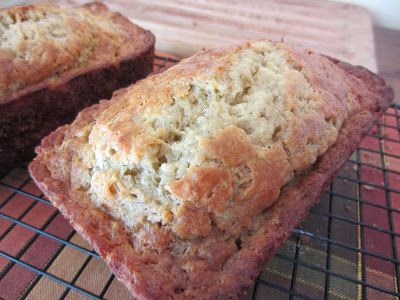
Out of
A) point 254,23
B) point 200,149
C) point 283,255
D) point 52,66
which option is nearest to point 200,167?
point 200,149

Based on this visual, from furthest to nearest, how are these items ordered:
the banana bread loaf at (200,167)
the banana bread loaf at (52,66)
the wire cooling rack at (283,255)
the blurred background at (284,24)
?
1. the blurred background at (284,24)
2. the banana bread loaf at (52,66)
3. the wire cooling rack at (283,255)
4. the banana bread loaf at (200,167)

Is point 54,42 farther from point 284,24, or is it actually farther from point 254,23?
point 284,24

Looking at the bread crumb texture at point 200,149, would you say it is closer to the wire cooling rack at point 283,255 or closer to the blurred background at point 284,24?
the wire cooling rack at point 283,255

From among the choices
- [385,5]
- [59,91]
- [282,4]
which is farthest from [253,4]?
[59,91]

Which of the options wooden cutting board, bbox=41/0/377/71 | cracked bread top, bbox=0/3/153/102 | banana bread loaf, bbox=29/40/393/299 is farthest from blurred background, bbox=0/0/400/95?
banana bread loaf, bbox=29/40/393/299

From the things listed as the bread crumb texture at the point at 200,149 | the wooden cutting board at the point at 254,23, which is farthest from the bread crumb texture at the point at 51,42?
the wooden cutting board at the point at 254,23

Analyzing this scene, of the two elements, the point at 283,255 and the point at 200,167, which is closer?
the point at 200,167
